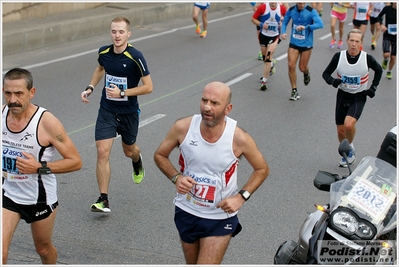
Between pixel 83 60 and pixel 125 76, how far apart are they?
319 inches

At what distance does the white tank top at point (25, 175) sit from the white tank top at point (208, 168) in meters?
1.07

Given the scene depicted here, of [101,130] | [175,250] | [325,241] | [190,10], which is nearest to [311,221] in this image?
[325,241]

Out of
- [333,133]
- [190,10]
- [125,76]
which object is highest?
[125,76]

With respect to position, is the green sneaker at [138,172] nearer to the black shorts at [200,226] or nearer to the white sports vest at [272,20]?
the black shorts at [200,226]

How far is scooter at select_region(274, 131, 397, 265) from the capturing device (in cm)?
447

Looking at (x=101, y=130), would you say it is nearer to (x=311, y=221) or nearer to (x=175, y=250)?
(x=175, y=250)

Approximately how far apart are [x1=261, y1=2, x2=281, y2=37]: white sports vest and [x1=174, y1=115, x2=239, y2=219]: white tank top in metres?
9.92

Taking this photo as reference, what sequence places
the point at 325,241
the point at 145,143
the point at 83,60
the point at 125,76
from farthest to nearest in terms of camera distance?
the point at 83,60 < the point at 145,143 < the point at 125,76 < the point at 325,241

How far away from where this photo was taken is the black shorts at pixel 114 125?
7836 millimetres

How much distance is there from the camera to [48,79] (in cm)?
1359

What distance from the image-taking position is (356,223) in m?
4.49

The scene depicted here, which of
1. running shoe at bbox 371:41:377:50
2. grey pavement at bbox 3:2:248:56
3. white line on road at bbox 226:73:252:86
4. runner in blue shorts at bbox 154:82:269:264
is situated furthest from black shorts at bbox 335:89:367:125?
running shoe at bbox 371:41:377:50

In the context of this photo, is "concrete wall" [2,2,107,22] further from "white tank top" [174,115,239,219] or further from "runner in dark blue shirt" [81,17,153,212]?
"white tank top" [174,115,239,219]

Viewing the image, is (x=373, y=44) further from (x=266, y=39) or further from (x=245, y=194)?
(x=245, y=194)
